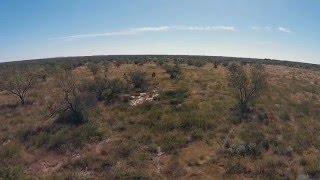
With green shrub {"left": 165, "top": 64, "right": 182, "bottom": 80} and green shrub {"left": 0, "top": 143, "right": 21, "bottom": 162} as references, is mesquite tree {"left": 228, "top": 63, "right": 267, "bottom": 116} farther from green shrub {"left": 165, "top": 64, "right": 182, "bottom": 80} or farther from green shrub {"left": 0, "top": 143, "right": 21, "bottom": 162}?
green shrub {"left": 0, "top": 143, "right": 21, "bottom": 162}

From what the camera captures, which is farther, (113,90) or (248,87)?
(113,90)

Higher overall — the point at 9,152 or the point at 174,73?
the point at 174,73

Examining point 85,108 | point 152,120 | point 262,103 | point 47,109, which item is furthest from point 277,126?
point 47,109

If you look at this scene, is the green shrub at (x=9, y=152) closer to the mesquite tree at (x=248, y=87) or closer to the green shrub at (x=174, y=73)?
the mesquite tree at (x=248, y=87)

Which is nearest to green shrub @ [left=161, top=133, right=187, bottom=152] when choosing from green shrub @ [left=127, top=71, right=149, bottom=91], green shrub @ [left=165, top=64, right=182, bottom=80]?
green shrub @ [left=127, top=71, right=149, bottom=91]

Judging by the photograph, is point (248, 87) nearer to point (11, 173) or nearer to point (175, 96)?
point (175, 96)

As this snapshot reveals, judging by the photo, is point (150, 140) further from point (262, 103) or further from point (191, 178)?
point (262, 103)

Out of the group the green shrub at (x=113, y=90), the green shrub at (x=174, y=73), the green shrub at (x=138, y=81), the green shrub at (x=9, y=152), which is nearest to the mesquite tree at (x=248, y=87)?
the green shrub at (x=138, y=81)

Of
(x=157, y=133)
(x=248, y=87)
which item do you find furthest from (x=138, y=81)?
(x=157, y=133)
